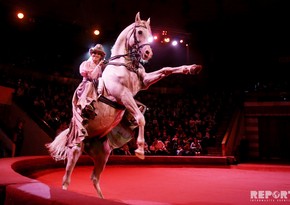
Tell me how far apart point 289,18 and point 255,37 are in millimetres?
2395

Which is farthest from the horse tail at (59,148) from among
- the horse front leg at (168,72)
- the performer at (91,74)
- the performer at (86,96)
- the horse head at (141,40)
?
the horse head at (141,40)

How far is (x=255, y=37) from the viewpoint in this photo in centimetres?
1942

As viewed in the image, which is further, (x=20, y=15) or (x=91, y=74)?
(x=20, y=15)

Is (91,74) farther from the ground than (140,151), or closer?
farther from the ground

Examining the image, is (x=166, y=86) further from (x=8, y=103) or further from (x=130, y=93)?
(x=130, y=93)

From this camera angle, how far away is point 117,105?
3.84 m

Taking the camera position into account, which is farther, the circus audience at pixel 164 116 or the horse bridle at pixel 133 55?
the circus audience at pixel 164 116

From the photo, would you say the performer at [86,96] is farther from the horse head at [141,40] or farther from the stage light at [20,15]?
the stage light at [20,15]

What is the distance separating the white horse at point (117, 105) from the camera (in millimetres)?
3717

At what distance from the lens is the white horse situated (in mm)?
3717

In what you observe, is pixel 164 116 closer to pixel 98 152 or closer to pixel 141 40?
pixel 98 152

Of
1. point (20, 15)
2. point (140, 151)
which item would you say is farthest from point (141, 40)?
point (20, 15)

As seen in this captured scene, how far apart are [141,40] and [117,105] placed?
3.02 ft

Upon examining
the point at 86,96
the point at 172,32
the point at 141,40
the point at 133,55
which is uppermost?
the point at 172,32
